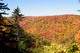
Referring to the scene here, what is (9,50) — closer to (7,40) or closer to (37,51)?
(7,40)

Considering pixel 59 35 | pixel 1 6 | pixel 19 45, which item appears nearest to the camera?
pixel 1 6

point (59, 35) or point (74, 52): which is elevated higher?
point (74, 52)

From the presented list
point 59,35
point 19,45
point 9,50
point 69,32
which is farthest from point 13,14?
point 69,32

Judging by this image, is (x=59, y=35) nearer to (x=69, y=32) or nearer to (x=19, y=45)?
(x=69, y=32)

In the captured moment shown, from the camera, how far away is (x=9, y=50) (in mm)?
14477

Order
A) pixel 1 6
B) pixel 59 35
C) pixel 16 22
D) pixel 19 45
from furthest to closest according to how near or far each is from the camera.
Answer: pixel 59 35 < pixel 16 22 < pixel 19 45 < pixel 1 6

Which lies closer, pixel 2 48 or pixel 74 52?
pixel 2 48

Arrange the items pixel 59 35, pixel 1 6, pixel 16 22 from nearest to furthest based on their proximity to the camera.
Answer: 1. pixel 1 6
2. pixel 16 22
3. pixel 59 35

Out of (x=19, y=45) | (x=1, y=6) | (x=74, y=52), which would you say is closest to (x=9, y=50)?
(x=1, y=6)

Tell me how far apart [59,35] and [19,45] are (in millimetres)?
154658

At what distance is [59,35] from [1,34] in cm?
17055

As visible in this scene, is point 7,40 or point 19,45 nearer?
point 7,40

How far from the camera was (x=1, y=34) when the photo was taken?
14156mm

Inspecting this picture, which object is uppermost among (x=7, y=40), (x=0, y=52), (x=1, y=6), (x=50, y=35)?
(x=1, y=6)
